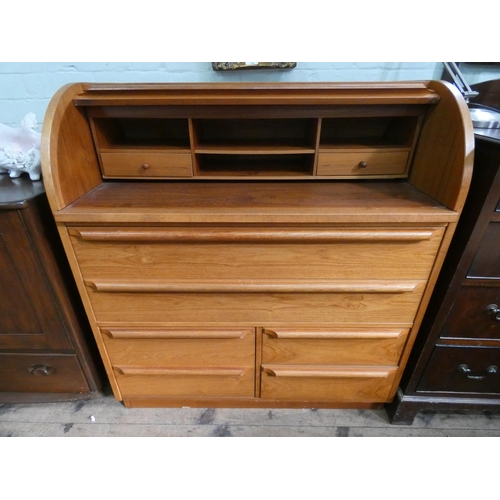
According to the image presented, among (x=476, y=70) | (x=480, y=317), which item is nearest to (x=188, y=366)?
(x=480, y=317)

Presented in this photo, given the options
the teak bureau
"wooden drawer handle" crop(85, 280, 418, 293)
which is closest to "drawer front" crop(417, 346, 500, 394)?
the teak bureau

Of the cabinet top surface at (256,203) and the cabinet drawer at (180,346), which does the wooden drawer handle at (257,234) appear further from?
the cabinet drawer at (180,346)

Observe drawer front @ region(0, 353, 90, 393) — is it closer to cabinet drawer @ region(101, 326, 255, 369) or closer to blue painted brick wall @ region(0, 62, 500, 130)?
cabinet drawer @ region(101, 326, 255, 369)

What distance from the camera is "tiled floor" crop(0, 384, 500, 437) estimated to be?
1096 mm

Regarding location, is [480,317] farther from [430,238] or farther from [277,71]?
[277,71]

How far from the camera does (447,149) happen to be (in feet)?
2.55

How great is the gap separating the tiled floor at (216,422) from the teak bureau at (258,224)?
0.14 meters

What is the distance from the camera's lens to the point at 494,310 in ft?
2.87

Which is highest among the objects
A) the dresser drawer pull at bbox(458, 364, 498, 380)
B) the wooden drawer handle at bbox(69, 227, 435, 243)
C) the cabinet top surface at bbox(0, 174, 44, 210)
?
the cabinet top surface at bbox(0, 174, 44, 210)

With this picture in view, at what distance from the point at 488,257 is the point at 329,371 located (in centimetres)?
63

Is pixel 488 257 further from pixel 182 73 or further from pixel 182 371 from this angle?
pixel 182 73

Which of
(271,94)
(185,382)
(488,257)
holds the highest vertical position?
(271,94)

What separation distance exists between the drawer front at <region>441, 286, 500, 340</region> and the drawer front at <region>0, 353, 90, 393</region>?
1377 millimetres

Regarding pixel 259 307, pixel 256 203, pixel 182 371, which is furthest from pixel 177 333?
pixel 256 203
